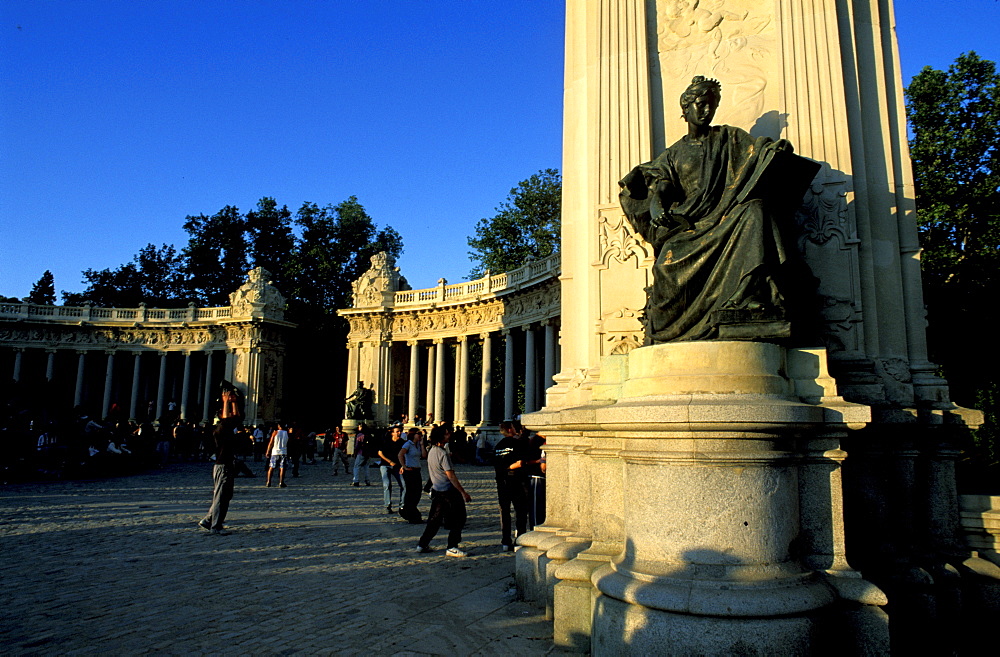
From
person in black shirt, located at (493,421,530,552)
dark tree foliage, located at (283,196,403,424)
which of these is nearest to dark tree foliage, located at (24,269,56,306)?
dark tree foliage, located at (283,196,403,424)

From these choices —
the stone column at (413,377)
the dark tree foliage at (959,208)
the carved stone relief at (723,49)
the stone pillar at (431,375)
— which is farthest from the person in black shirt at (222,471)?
the stone pillar at (431,375)

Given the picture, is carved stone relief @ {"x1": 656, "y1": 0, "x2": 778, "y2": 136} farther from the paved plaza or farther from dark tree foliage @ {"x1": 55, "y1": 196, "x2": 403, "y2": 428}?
dark tree foliage @ {"x1": 55, "y1": 196, "x2": 403, "y2": 428}

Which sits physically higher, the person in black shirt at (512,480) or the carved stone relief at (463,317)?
the carved stone relief at (463,317)

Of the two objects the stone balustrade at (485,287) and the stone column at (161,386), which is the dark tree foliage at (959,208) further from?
the stone column at (161,386)

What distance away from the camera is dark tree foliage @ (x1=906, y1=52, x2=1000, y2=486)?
2123cm

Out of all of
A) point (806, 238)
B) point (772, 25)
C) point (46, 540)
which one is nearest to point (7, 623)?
point (46, 540)

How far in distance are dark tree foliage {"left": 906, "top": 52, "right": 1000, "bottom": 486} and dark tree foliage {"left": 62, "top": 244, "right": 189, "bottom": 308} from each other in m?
54.2

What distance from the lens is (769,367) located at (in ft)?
14.2

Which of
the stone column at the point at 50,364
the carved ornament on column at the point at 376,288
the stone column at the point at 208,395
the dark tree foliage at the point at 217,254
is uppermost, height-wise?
the dark tree foliage at the point at 217,254

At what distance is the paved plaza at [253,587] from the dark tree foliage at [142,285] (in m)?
49.5

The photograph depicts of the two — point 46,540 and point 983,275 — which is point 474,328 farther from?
point 46,540

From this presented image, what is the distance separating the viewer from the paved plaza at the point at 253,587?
15.7ft

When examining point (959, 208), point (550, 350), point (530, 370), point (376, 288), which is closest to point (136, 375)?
point (376, 288)

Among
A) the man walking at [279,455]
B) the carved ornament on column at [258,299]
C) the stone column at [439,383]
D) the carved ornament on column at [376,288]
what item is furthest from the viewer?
the carved ornament on column at [258,299]
